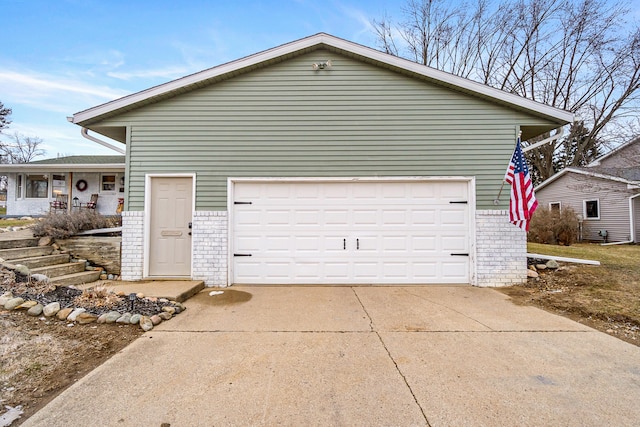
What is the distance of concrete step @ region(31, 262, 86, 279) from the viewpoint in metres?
5.07

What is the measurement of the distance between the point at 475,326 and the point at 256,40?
10.9 metres

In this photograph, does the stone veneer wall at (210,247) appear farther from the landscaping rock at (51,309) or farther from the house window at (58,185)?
the house window at (58,185)

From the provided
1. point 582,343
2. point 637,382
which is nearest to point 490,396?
point 637,382

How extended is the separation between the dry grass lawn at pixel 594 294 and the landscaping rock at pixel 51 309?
22.1 feet

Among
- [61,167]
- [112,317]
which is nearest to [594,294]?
[112,317]

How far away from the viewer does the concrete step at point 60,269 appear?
507cm

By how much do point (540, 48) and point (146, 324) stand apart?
21.9 m

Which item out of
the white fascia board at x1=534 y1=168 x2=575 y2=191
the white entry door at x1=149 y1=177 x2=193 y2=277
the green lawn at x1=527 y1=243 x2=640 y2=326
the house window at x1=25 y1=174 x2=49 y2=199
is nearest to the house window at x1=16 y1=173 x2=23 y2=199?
the house window at x1=25 y1=174 x2=49 y2=199

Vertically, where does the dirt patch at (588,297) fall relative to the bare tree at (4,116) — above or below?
below

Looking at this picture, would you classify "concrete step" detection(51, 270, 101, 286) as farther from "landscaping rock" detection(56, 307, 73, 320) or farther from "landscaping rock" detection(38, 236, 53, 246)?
"landscaping rock" detection(56, 307, 73, 320)

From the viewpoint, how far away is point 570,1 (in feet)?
47.6

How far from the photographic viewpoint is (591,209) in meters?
15.0

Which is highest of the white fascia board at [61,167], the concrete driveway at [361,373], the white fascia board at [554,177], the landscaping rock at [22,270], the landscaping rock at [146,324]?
the white fascia board at [554,177]

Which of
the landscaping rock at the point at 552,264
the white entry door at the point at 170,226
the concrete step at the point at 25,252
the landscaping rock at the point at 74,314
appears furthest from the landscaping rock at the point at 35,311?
the landscaping rock at the point at 552,264
